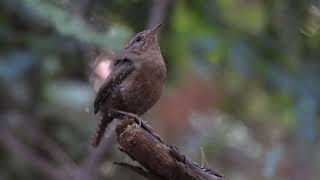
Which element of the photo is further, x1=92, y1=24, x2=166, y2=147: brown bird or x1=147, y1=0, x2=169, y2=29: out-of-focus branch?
x1=147, y1=0, x2=169, y2=29: out-of-focus branch

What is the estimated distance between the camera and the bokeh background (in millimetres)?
4219

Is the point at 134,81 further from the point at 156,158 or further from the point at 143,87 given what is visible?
the point at 156,158

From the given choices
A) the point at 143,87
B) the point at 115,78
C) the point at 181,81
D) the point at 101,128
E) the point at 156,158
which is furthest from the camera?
the point at 181,81

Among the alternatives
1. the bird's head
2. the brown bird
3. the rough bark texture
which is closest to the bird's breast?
the brown bird

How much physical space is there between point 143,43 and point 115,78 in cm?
19

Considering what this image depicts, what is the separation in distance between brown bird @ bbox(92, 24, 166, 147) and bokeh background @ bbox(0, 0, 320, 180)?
461 mm

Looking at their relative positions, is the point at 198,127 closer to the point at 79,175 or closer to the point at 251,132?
the point at 251,132

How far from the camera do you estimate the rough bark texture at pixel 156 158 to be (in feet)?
9.93

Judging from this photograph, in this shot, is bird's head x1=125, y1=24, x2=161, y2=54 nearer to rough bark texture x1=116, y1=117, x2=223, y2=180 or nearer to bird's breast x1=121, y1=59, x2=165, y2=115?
bird's breast x1=121, y1=59, x2=165, y2=115

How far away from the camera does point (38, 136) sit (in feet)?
16.8

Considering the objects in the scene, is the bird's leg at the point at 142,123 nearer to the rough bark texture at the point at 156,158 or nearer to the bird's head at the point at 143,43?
the rough bark texture at the point at 156,158

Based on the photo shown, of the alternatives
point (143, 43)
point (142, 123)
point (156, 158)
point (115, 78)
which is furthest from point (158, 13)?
point (156, 158)

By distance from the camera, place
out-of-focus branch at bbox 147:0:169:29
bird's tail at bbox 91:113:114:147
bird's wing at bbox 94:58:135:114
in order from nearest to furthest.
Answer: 1. bird's wing at bbox 94:58:135:114
2. bird's tail at bbox 91:113:114:147
3. out-of-focus branch at bbox 147:0:169:29

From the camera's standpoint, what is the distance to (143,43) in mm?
3621
